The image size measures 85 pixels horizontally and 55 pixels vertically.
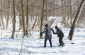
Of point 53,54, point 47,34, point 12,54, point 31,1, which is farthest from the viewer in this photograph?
point 31,1

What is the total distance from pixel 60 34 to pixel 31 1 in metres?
14.4

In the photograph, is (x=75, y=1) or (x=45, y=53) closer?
(x=45, y=53)

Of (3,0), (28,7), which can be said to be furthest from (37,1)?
(3,0)

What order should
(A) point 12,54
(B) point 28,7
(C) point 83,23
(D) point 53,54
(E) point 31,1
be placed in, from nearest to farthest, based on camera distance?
(A) point 12,54 → (D) point 53,54 → (B) point 28,7 → (E) point 31,1 → (C) point 83,23

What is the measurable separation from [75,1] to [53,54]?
4724 centimetres

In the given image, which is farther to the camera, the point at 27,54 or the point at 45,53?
the point at 45,53

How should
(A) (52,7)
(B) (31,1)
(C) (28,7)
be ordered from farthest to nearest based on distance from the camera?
(B) (31,1) < (C) (28,7) < (A) (52,7)

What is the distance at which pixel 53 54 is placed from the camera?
50.6 feet

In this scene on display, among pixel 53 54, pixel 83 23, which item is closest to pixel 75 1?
pixel 83 23

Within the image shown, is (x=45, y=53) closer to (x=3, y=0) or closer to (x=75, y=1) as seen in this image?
(x=75, y=1)

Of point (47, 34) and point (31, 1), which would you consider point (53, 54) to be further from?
point (31, 1)

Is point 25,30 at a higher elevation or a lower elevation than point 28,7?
lower

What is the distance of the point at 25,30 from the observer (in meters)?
29.6

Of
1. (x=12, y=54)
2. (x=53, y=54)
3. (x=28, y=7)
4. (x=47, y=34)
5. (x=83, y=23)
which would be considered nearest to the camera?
(x=12, y=54)
